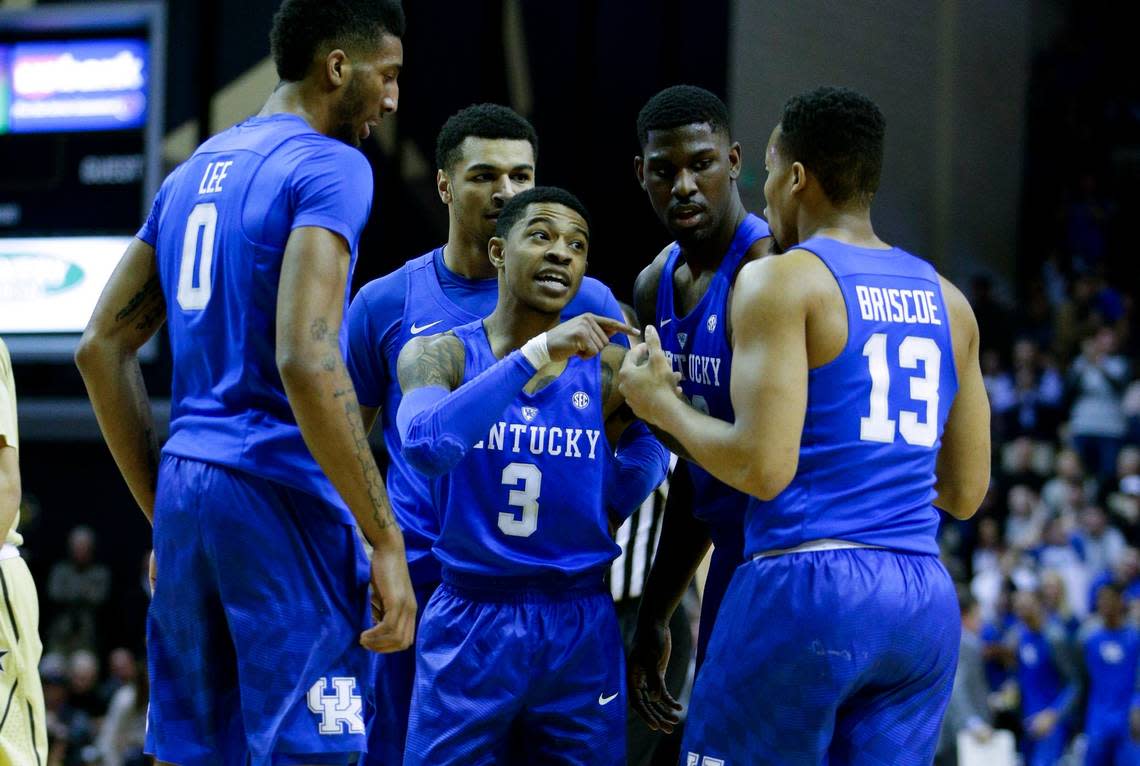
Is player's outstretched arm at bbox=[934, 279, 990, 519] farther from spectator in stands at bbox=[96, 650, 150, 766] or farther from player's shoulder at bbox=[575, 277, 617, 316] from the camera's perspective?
spectator in stands at bbox=[96, 650, 150, 766]

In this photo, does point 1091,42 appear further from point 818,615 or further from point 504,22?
point 818,615

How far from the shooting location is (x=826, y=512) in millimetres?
3186

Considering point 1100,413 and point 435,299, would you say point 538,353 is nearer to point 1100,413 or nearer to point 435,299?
point 435,299

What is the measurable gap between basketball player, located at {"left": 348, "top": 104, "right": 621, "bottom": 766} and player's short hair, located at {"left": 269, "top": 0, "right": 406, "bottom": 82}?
995 mm

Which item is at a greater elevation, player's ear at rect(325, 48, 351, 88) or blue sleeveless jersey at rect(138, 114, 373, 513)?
player's ear at rect(325, 48, 351, 88)

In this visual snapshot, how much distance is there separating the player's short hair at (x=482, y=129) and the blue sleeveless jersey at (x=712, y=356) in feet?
2.55

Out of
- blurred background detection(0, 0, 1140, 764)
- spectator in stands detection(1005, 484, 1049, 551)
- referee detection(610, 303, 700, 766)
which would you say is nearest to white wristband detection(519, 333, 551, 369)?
referee detection(610, 303, 700, 766)

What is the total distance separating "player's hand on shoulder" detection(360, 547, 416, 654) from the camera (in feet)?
10.0

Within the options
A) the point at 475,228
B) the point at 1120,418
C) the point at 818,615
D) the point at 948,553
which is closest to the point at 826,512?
the point at 818,615

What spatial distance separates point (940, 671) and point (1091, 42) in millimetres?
19541

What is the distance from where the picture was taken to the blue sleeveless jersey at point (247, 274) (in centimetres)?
314

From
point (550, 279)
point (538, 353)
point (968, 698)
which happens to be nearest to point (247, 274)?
point (538, 353)

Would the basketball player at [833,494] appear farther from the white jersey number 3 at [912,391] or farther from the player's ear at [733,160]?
the player's ear at [733,160]

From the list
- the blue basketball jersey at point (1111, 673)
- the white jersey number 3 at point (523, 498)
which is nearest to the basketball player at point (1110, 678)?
the blue basketball jersey at point (1111, 673)
